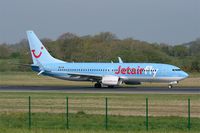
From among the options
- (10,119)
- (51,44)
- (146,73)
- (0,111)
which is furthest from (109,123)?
(51,44)

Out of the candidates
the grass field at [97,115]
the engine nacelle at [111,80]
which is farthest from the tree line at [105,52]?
the grass field at [97,115]

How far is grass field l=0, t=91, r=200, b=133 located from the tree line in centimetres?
6672

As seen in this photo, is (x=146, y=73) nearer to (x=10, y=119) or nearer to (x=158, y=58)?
(x=10, y=119)

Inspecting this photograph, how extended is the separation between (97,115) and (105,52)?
99.9m

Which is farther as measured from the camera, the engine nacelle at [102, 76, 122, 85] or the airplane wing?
the airplane wing

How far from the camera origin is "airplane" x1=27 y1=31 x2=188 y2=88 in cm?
6034

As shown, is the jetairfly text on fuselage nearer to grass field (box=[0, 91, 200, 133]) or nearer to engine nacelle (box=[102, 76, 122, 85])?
engine nacelle (box=[102, 76, 122, 85])

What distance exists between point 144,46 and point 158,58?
16.9 meters

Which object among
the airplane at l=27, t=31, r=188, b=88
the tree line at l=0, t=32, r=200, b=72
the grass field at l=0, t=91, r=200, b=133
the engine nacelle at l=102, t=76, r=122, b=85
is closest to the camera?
the grass field at l=0, t=91, r=200, b=133

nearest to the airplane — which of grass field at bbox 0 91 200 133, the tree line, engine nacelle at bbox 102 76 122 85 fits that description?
engine nacelle at bbox 102 76 122 85

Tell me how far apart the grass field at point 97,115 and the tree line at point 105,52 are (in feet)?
219

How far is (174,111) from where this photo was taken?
108 feet

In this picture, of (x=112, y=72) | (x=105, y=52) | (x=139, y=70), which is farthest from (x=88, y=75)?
(x=105, y=52)

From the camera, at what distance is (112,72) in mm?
62906
